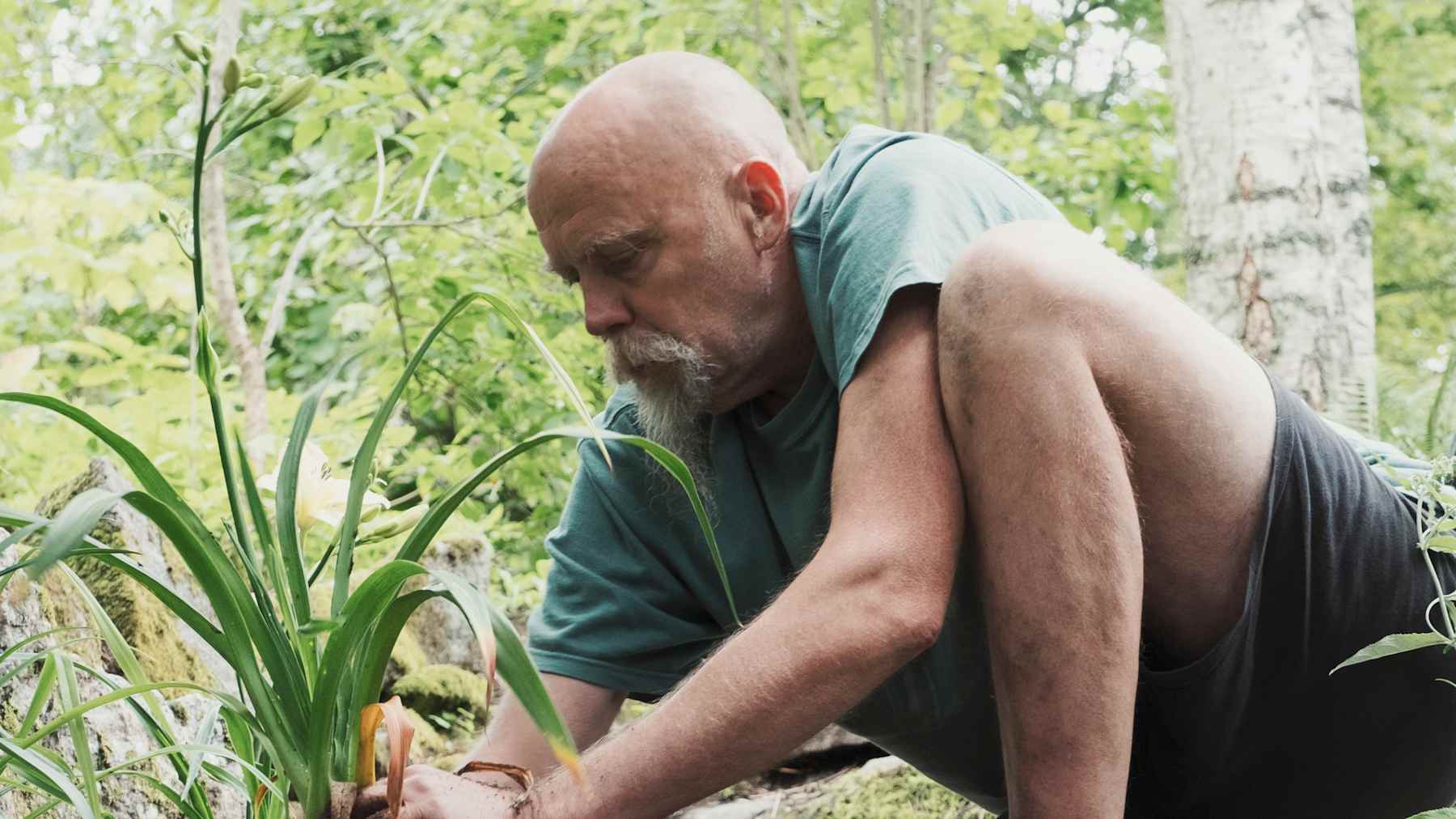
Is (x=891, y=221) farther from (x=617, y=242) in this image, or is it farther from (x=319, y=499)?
(x=319, y=499)

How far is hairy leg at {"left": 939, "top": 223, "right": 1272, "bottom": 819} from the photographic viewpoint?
4.38 feet

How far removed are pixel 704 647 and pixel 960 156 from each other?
0.77 metres

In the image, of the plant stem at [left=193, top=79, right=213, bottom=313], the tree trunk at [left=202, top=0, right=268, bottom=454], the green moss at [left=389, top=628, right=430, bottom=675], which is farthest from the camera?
the tree trunk at [left=202, top=0, right=268, bottom=454]

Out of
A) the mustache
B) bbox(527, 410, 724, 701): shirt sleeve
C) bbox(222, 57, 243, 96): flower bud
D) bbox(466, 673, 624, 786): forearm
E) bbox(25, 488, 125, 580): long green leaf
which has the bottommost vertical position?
bbox(466, 673, 624, 786): forearm

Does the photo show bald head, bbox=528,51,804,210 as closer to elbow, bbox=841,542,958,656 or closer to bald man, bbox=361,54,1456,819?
bald man, bbox=361,54,1456,819

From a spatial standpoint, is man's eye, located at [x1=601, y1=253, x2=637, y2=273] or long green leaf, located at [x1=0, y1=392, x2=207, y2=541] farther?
man's eye, located at [x1=601, y1=253, x2=637, y2=273]

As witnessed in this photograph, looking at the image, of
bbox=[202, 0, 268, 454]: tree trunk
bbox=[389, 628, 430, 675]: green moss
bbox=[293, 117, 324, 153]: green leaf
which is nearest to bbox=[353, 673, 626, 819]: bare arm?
bbox=[389, 628, 430, 675]: green moss

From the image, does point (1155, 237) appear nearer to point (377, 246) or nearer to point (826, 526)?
point (377, 246)

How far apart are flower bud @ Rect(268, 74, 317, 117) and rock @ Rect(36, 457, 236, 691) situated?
1037mm

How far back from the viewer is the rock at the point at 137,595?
2094 millimetres

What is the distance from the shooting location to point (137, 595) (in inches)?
84.3

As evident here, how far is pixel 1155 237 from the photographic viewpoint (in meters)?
10.3

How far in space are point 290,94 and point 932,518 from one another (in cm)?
74

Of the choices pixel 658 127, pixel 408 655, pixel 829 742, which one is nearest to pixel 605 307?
pixel 658 127
